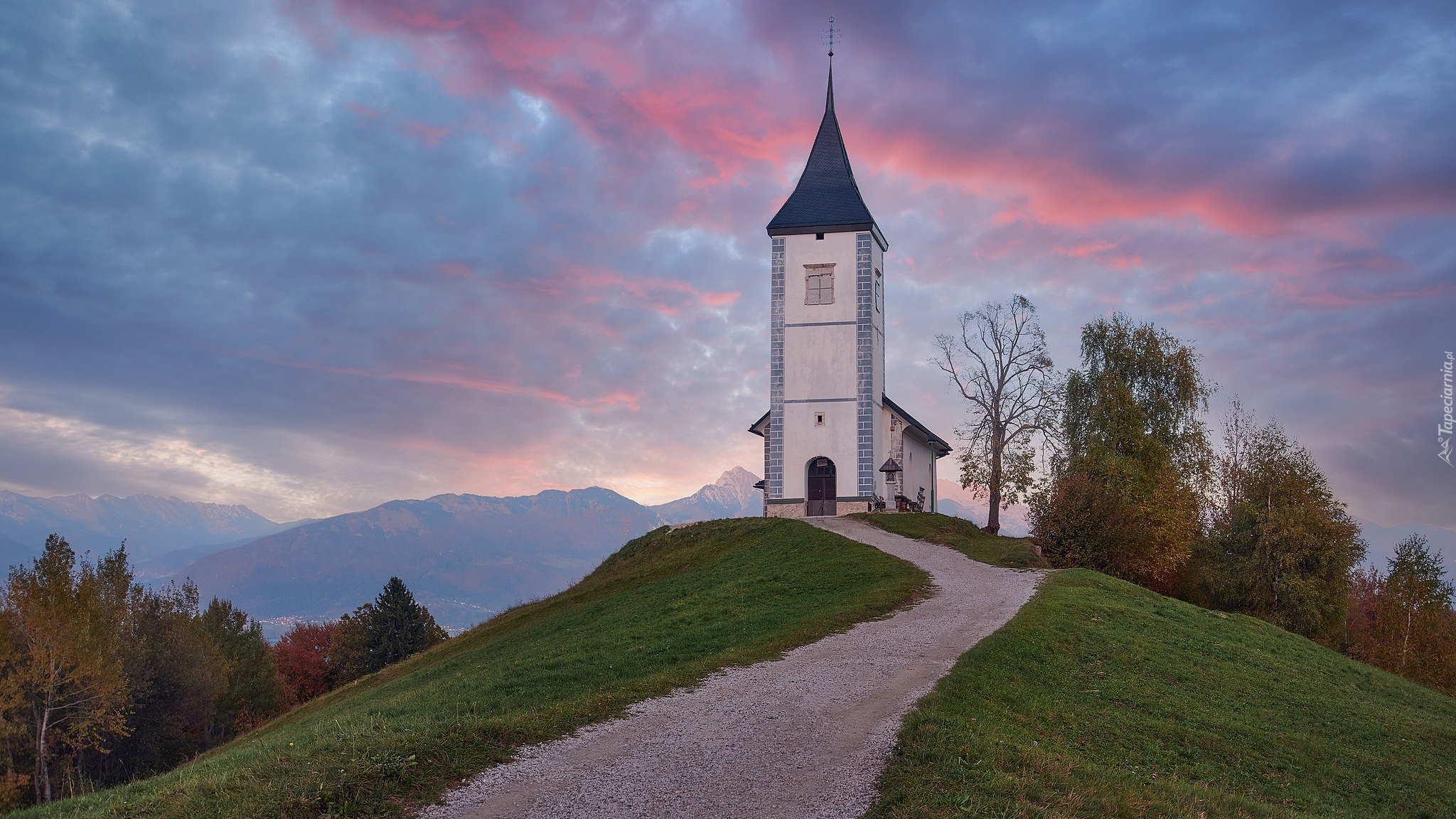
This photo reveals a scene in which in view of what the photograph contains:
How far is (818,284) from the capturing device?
46.6 m

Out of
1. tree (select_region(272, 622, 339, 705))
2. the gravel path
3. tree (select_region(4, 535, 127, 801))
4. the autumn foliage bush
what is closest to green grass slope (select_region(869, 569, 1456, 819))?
the gravel path

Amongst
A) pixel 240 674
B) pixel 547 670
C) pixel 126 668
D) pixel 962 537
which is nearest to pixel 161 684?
pixel 126 668

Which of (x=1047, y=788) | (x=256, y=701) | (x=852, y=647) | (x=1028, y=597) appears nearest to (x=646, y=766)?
(x=1047, y=788)

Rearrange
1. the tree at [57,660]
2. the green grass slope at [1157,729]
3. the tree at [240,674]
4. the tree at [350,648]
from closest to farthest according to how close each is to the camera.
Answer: the green grass slope at [1157,729]
the tree at [57,660]
the tree at [240,674]
the tree at [350,648]

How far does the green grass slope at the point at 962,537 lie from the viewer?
34.1 m

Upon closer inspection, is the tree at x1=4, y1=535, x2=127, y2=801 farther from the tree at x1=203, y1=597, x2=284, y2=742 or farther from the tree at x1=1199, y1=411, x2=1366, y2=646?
the tree at x1=1199, y1=411, x2=1366, y2=646

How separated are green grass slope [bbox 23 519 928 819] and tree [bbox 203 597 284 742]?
3306 centimetres

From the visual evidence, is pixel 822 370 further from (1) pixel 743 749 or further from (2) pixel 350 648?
(2) pixel 350 648

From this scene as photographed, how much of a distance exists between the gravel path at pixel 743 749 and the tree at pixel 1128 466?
869 inches

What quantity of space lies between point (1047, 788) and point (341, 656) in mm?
75839

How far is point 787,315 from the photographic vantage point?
153 feet

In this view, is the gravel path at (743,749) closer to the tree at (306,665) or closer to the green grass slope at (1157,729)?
the green grass slope at (1157,729)

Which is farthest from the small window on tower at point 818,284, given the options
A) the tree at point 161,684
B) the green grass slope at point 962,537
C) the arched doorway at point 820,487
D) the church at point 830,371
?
the tree at point 161,684

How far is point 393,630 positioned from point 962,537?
4785 centimetres
